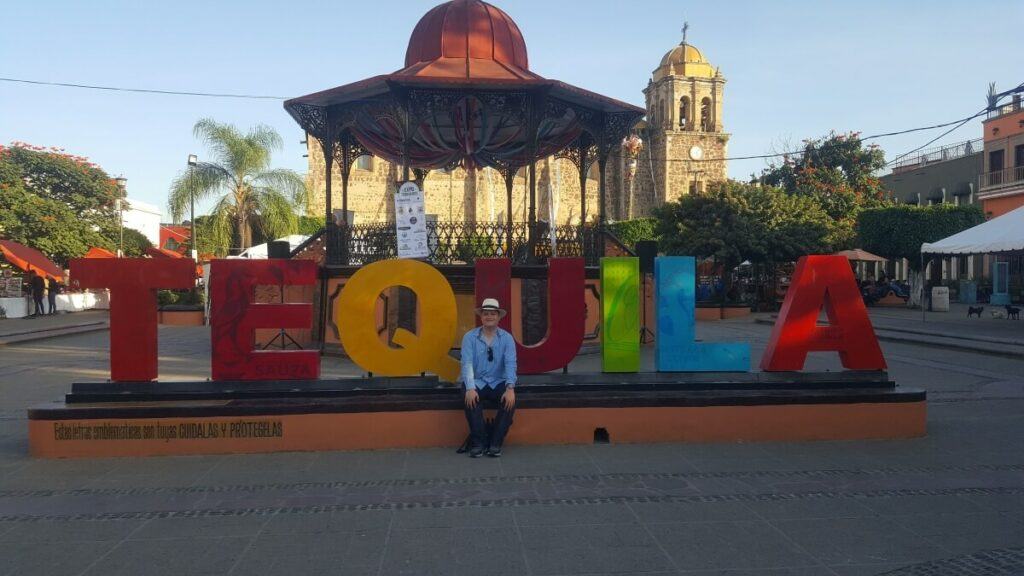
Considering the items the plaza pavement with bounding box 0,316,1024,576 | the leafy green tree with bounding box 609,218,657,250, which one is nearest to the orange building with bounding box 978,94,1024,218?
the leafy green tree with bounding box 609,218,657,250

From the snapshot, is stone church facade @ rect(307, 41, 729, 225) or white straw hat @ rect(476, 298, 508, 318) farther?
stone church facade @ rect(307, 41, 729, 225)

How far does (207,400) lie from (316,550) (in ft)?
10.8

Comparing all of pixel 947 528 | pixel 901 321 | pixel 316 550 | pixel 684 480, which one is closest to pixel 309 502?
pixel 316 550

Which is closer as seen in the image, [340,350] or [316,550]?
[316,550]

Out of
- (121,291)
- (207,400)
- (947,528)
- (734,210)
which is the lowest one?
(947,528)

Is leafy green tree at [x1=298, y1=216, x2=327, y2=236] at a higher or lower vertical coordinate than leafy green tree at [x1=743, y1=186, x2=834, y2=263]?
higher

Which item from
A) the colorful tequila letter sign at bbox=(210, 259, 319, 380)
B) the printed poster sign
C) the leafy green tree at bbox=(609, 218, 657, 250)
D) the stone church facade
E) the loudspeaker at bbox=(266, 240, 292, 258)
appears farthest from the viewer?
the stone church facade

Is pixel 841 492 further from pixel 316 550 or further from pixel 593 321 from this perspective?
pixel 593 321

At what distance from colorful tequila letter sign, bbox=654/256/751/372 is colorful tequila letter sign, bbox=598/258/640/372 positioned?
239mm

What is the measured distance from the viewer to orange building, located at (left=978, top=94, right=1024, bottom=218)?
3844cm

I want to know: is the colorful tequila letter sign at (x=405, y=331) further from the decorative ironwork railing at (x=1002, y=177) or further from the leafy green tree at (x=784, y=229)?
the decorative ironwork railing at (x=1002, y=177)

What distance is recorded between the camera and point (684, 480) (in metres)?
6.28

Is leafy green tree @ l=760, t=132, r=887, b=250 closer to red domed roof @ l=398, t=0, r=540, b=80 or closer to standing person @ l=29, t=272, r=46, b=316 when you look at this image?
red domed roof @ l=398, t=0, r=540, b=80

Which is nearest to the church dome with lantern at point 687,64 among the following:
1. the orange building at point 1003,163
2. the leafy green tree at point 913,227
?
the orange building at point 1003,163
